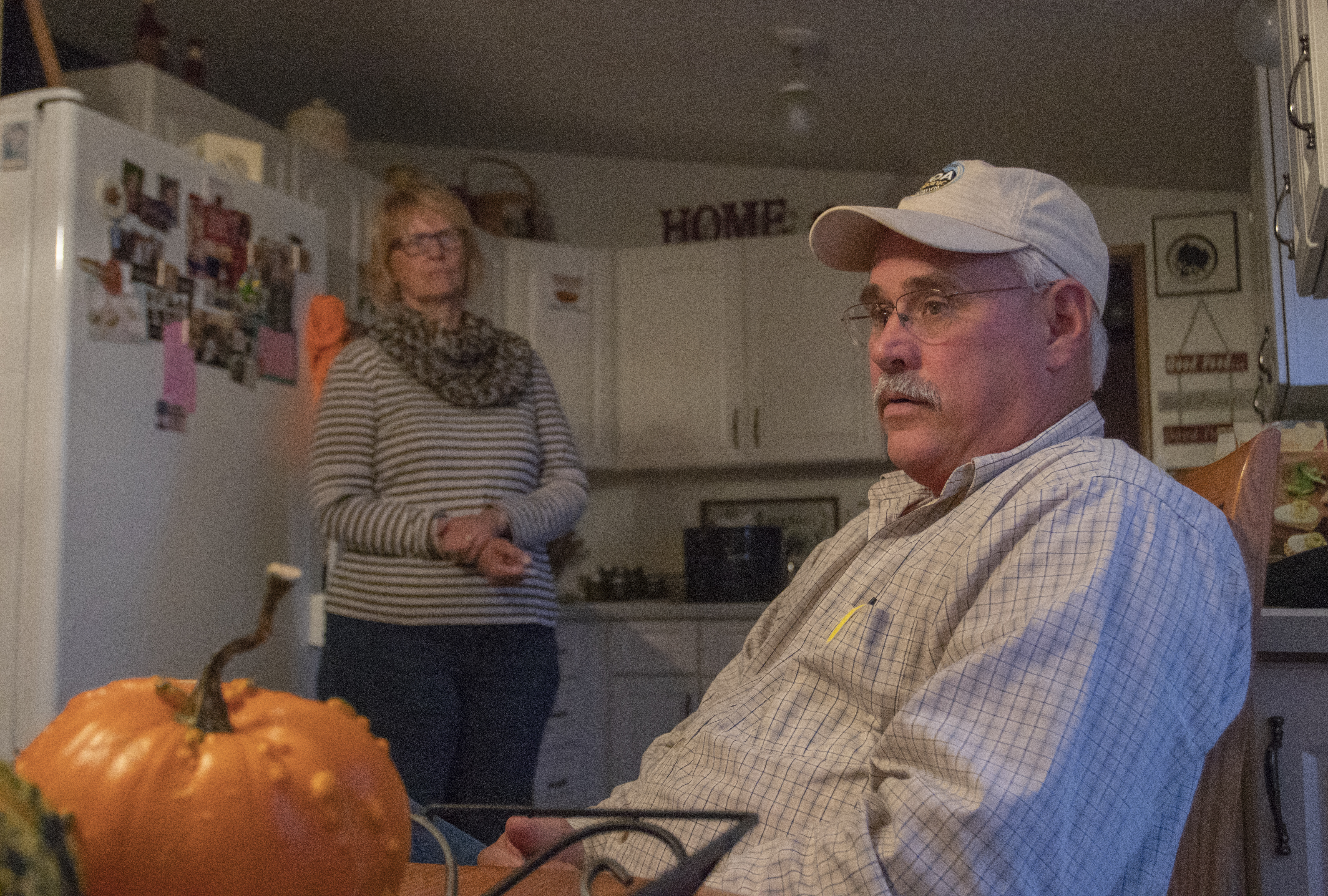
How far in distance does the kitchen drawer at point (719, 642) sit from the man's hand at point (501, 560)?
5.17ft

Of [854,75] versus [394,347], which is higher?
[854,75]

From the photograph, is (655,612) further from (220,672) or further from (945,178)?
(220,672)

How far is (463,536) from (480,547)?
36 mm

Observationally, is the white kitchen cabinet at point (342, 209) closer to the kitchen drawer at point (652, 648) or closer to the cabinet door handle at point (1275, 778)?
the kitchen drawer at point (652, 648)

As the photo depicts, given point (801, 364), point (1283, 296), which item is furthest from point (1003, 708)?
point (801, 364)

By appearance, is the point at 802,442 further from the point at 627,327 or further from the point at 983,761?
the point at 983,761

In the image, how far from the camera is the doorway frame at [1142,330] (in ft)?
12.2

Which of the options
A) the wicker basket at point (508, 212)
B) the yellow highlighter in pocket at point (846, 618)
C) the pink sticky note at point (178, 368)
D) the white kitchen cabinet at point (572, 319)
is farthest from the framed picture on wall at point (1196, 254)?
the yellow highlighter in pocket at point (846, 618)

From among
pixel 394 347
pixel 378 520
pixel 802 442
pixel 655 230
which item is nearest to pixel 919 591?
pixel 378 520

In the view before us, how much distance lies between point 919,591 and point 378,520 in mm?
1336

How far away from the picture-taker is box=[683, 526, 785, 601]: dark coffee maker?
3623 millimetres

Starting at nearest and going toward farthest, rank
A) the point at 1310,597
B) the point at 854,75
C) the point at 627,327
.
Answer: the point at 1310,597 < the point at 854,75 < the point at 627,327

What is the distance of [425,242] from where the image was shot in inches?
89.0

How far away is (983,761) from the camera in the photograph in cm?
73
